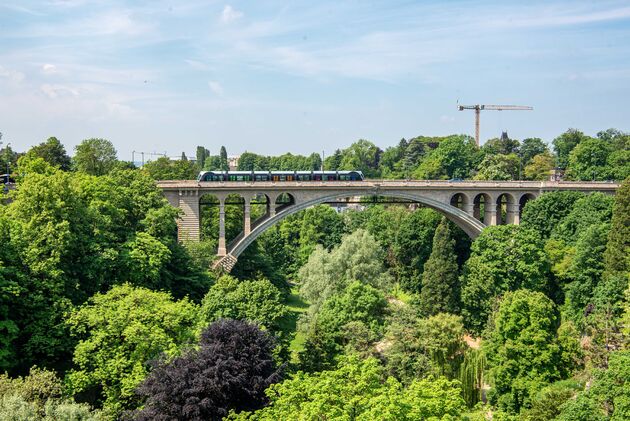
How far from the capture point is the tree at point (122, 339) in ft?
86.6

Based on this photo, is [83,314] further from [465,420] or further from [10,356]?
[465,420]

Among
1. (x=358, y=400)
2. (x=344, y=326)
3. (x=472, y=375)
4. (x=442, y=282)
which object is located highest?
(x=358, y=400)

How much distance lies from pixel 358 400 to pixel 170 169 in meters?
54.6

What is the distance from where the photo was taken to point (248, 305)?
99.2 ft

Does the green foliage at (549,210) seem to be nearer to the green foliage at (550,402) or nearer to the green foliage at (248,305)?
the green foliage at (550,402)

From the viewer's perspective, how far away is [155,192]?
40.3 m

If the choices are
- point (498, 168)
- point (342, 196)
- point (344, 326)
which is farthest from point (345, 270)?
point (498, 168)

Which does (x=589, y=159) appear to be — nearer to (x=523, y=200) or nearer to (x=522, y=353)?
(x=523, y=200)

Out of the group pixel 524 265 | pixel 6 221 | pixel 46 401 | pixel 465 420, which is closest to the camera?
pixel 465 420

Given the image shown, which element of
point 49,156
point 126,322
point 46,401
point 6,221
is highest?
point 49,156

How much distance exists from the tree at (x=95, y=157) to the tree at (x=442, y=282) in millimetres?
29493

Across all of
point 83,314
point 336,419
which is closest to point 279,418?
point 336,419

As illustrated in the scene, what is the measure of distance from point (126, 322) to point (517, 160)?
238 ft

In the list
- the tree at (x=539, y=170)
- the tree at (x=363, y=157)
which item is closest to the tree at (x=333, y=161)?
the tree at (x=363, y=157)
